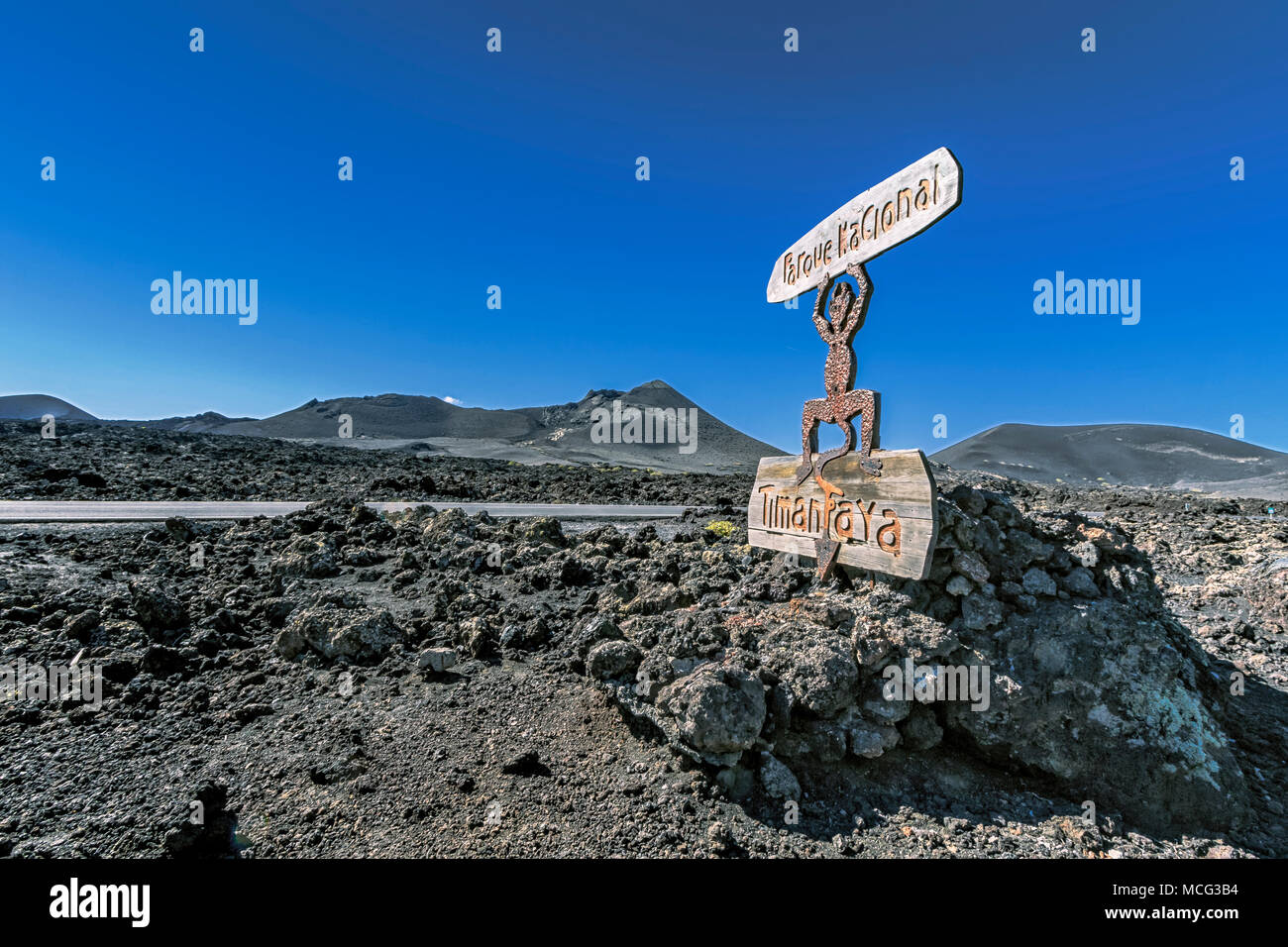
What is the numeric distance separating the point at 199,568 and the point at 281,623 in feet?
9.80

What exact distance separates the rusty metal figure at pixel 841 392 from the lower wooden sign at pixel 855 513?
3.4 inches

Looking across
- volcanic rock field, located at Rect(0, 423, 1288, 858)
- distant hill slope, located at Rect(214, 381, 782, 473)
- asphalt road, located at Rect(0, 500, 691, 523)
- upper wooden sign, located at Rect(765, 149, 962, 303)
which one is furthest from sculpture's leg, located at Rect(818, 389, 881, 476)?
distant hill slope, located at Rect(214, 381, 782, 473)

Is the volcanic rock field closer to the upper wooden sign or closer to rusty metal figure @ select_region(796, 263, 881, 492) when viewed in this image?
rusty metal figure @ select_region(796, 263, 881, 492)

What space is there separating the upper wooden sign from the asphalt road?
32.9ft

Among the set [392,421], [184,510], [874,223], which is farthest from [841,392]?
[392,421]

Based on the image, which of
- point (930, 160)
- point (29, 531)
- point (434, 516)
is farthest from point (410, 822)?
point (29, 531)

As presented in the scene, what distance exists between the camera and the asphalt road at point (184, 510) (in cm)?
1078

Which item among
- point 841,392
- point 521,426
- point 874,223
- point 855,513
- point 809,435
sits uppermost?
point 521,426

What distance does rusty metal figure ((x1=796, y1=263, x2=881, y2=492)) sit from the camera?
4191mm

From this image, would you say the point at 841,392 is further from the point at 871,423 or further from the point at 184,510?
the point at 184,510

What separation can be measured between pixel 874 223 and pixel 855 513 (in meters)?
2.24

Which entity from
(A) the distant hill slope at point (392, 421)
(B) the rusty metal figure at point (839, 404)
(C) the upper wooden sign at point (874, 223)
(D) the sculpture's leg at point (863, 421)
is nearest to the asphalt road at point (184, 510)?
(C) the upper wooden sign at point (874, 223)

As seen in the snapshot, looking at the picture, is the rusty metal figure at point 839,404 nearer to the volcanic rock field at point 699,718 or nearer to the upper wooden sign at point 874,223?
the upper wooden sign at point 874,223

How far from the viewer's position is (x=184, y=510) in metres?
13.0
